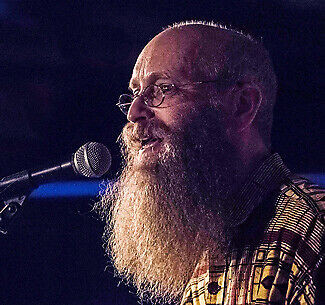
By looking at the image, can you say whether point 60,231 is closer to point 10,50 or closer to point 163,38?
point 10,50

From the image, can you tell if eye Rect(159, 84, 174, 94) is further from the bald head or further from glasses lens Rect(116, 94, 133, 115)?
glasses lens Rect(116, 94, 133, 115)

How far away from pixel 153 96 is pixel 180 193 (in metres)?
0.34

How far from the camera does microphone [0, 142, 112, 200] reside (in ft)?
4.86

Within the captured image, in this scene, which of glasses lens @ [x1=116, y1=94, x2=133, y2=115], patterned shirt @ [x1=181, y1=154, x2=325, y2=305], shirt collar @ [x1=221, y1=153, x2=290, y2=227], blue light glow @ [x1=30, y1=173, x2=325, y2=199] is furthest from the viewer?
blue light glow @ [x1=30, y1=173, x2=325, y2=199]

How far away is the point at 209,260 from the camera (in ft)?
4.62

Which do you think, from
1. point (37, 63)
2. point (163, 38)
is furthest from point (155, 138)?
point (37, 63)

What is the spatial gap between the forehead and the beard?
16 cm

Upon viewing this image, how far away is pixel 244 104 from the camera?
158cm

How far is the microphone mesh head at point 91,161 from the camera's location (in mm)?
1476

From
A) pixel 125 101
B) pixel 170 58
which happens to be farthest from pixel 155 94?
pixel 125 101

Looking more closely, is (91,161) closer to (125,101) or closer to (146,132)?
(146,132)

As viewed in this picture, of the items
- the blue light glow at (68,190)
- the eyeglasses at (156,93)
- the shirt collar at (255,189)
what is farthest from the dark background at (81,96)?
the shirt collar at (255,189)

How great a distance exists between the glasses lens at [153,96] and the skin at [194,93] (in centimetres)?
2

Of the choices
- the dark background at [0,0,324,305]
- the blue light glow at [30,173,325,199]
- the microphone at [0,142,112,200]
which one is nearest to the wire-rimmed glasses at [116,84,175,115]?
the microphone at [0,142,112,200]
